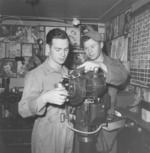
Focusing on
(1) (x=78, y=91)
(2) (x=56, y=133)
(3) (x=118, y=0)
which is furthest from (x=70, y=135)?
(3) (x=118, y=0)

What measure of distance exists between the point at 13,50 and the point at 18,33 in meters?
0.28

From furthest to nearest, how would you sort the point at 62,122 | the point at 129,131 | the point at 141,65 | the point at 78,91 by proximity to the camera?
the point at 141,65, the point at 129,131, the point at 62,122, the point at 78,91

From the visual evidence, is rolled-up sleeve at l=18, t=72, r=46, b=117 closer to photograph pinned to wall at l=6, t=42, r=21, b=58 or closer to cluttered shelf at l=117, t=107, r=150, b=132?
cluttered shelf at l=117, t=107, r=150, b=132

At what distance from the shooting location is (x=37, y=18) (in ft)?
9.92

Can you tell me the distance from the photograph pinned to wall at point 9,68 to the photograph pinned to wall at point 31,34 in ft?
1.32

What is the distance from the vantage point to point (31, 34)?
10.5ft

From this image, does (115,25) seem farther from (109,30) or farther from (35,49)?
(35,49)

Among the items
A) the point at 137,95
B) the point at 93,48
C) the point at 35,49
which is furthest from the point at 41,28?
the point at 137,95

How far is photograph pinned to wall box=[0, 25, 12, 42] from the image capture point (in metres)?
3.15

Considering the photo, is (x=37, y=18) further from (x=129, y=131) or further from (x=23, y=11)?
(x=129, y=131)

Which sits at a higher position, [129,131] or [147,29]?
[147,29]

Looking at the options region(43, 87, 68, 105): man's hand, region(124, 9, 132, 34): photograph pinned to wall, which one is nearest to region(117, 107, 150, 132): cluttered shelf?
region(43, 87, 68, 105): man's hand

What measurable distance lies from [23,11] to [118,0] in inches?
48.4

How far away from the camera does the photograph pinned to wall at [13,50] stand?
3174 mm
